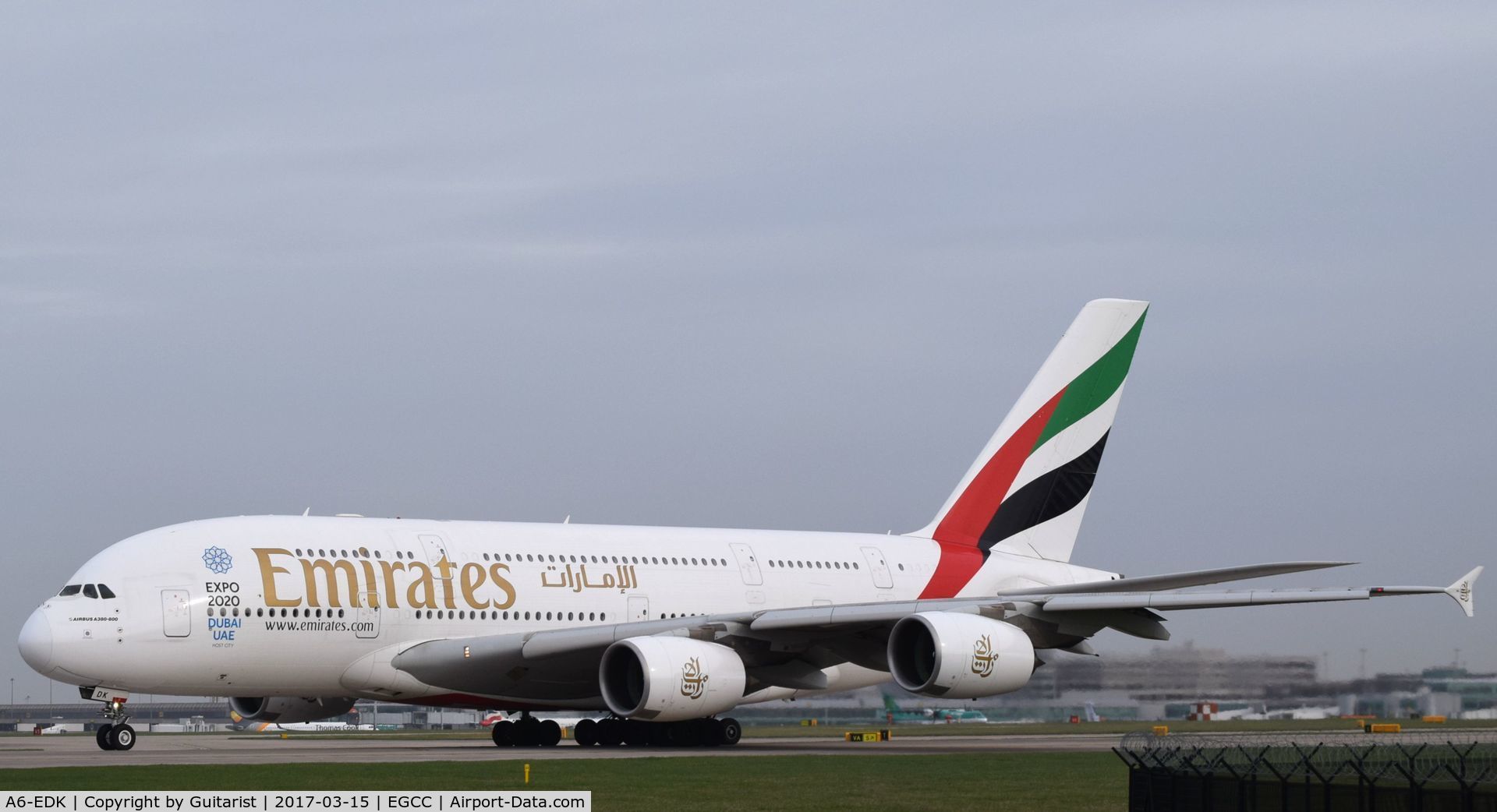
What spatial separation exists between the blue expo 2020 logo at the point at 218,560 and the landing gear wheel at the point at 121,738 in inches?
103

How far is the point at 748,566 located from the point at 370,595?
7.36 meters

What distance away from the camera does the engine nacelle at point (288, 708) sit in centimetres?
3222

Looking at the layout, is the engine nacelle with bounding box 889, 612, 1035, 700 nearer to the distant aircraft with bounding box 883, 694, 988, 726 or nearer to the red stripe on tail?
the red stripe on tail

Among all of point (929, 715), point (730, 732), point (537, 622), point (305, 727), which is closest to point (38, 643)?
point (537, 622)

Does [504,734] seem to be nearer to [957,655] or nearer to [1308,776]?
[957,655]

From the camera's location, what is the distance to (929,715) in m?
44.8

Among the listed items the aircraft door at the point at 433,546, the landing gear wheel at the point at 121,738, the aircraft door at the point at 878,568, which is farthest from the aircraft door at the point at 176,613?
the aircraft door at the point at 878,568

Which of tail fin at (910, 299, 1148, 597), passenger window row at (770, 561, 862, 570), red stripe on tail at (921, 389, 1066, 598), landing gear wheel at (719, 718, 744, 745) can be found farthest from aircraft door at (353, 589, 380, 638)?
red stripe on tail at (921, 389, 1066, 598)

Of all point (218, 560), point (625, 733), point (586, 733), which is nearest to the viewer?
point (218, 560)

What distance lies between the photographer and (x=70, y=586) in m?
→ 27.7

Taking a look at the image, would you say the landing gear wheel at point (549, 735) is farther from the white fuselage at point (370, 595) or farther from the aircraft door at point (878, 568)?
the aircraft door at point (878, 568)

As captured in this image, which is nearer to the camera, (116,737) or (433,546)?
(116,737)

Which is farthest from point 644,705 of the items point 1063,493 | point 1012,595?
point 1063,493

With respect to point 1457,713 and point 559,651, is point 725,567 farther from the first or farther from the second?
point 1457,713
